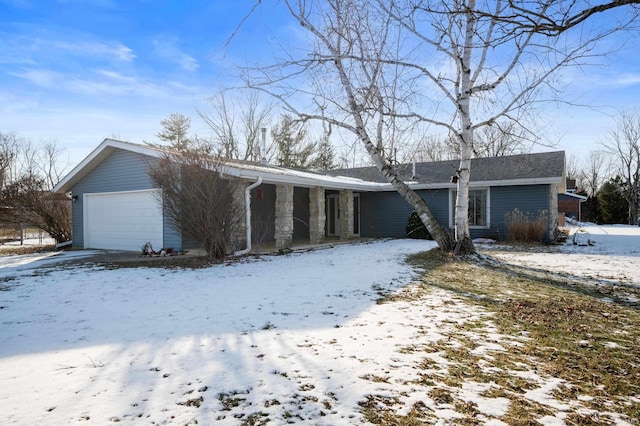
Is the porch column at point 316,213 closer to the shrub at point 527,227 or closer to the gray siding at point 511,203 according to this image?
the gray siding at point 511,203

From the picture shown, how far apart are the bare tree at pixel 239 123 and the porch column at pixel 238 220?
14.1 m

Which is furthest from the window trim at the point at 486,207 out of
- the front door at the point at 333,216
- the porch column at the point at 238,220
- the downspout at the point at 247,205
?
the porch column at the point at 238,220

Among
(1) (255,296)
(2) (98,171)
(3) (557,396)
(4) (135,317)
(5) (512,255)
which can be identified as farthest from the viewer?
(2) (98,171)

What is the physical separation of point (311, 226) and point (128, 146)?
6.14 metres

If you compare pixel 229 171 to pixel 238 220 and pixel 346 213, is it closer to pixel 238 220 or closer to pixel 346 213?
pixel 238 220

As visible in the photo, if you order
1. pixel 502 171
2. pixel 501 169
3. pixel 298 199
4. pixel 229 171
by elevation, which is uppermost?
pixel 501 169

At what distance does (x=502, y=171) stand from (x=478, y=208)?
1626 millimetres

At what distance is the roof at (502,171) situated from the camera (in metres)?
13.3

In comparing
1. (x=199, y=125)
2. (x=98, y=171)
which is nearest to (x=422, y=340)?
(x=98, y=171)

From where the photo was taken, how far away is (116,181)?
1216 cm

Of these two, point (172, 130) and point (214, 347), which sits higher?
point (172, 130)

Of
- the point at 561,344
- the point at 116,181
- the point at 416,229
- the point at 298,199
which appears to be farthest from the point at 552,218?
the point at 116,181

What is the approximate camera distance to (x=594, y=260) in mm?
9188

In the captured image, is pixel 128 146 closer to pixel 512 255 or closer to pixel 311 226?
pixel 311 226
